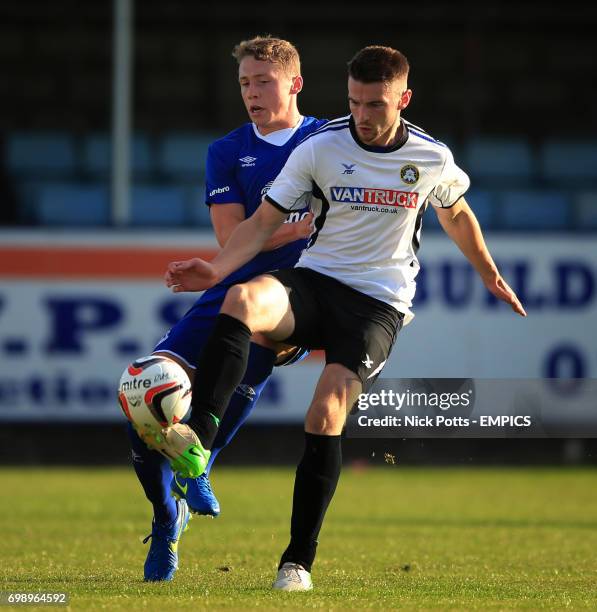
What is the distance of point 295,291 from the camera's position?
5.53m

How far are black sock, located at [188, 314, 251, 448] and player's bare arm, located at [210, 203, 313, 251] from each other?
68 centimetres

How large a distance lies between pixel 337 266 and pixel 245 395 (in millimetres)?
913

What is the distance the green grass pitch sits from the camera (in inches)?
211

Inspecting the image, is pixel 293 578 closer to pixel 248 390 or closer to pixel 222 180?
pixel 248 390

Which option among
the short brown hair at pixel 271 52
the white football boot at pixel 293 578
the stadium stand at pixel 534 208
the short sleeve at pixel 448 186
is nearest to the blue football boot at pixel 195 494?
the white football boot at pixel 293 578

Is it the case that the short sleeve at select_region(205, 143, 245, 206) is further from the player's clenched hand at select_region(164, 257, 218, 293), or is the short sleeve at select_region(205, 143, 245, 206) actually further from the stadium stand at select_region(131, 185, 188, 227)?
the stadium stand at select_region(131, 185, 188, 227)

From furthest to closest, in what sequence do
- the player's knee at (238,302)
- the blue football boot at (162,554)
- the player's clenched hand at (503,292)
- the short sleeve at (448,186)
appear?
the player's clenched hand at (503,292), the blue football boot at (162,554), the short sleeve at (448,186), the player's knee at (238,302)

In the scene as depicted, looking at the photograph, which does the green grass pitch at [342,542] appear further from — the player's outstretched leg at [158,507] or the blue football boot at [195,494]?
the blue football boot at [195,494]

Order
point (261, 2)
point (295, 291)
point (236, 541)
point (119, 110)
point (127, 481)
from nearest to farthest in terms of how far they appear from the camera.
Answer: point (295, 291) < point (236, 541) < point (127, 481) < point (119, 110) < point (261, 2)

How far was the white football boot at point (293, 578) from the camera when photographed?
5.38m

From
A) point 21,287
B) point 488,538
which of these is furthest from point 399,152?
point 21,287

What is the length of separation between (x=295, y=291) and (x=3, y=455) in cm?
892

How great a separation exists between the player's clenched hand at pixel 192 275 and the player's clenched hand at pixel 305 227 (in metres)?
0.62

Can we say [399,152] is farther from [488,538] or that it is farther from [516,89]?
[516,89]
